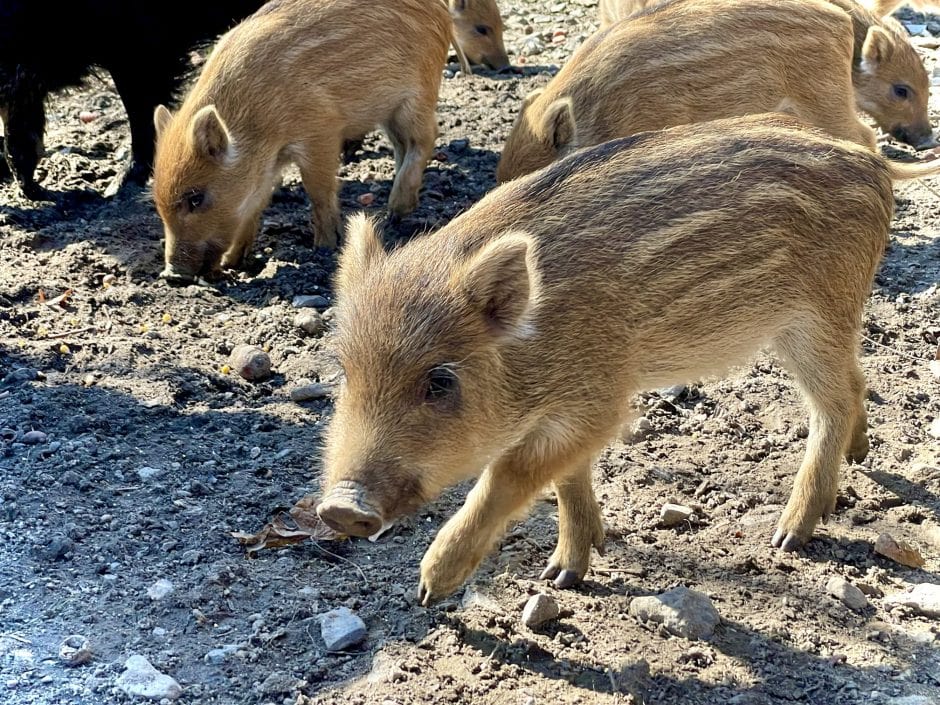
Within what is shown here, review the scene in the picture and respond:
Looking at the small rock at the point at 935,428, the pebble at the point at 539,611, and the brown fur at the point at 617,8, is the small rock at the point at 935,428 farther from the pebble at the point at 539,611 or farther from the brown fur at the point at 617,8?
the brown fur at the point at 617,8

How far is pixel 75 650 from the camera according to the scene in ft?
8.98

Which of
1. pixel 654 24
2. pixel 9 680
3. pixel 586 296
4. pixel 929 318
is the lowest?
pixel 9 680

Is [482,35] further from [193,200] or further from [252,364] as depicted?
[252,364]

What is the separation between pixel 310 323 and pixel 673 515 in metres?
1.71

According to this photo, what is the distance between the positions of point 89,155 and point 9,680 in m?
4.20

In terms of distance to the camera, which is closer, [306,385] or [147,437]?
[147,437]

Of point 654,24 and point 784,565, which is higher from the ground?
point 654,24

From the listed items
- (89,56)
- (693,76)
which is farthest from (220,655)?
(89,56)

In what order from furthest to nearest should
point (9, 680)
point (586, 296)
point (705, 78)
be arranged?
1. point (705, 78)
2. point (586, 296)
3. point (9, 680)

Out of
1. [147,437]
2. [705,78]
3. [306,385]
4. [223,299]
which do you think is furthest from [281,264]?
[705,78]

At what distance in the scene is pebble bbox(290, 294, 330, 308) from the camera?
468 centimetres

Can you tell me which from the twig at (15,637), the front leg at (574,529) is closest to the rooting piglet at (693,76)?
the front leg at (574,529)

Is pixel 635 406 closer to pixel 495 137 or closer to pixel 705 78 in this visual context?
pixel 705 78

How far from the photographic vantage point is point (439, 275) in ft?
9.07
